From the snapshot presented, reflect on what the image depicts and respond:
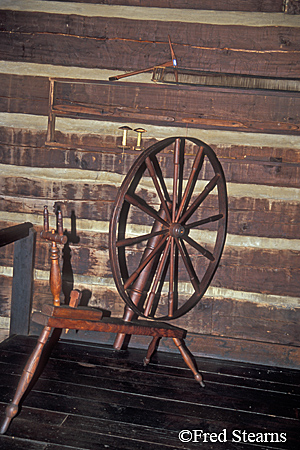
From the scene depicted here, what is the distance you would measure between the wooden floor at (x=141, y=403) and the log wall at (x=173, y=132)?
13.5 inches

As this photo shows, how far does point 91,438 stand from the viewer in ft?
7.27

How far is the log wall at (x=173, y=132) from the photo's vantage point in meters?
3.14

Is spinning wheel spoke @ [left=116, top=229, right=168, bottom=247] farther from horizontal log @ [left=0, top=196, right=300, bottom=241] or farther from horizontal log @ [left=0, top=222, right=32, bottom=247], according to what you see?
horizontal log @ [left=0, top=222, right=32, bottom=247]

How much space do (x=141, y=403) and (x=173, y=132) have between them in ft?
5.92

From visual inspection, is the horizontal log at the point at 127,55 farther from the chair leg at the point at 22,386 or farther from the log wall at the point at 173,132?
the chair leg at the point at 22,386

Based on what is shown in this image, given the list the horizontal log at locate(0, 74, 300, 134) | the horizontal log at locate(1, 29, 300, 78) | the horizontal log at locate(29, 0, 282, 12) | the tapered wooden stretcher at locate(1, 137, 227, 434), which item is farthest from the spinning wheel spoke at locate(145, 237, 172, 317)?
the horizontal log at locate(29, 0, 282, 12)

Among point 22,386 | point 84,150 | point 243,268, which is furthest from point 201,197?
point 22,386

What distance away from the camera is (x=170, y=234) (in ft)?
9.44

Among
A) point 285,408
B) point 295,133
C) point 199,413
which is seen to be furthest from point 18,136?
point 285,408

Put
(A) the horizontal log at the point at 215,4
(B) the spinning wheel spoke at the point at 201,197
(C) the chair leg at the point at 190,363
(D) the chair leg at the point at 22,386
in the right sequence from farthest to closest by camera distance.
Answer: (A) the horizontal log at the point at 215,4 < (B) the spinning wheel spoke at the point at 201,197 < (C) the chair leg at the point at 190,363 < (D) the chair leg at the point at 22,386

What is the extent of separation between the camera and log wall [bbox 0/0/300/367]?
3.14 meters

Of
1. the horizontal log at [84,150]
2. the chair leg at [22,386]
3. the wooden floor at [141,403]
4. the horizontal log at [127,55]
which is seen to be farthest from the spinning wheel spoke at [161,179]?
the chair leg at [22,386]

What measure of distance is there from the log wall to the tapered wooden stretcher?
0.42ft

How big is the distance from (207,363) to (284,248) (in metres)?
0.98
